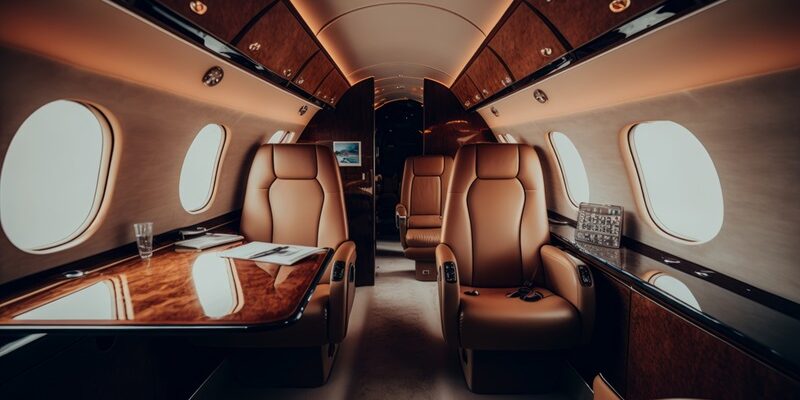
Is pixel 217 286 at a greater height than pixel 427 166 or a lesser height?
lesser

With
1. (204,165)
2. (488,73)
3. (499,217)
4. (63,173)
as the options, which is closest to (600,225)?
(499,217)

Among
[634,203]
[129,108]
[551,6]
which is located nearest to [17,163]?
[129,108]

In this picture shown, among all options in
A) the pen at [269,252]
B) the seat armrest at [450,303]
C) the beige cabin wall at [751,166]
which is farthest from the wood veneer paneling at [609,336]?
the pen at [269,252]

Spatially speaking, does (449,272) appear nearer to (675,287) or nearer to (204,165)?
(675,287)

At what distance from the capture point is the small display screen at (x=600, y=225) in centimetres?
258

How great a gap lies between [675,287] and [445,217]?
1.48m

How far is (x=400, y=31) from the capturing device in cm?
357

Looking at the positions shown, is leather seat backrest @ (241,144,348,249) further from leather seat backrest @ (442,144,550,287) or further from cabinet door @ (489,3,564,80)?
cabinet door @ (489,3,564,80)

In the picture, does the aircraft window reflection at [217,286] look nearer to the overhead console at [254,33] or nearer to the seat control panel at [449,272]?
the overhead console at [254,33]

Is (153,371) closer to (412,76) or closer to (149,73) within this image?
(149,73)

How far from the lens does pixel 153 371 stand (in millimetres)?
2107

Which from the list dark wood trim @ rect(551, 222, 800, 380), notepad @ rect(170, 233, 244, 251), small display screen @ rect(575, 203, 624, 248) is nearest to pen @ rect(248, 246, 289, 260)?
notepad @ rect(170, 233, 244, 251)

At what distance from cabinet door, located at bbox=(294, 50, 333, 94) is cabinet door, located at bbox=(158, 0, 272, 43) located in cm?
124

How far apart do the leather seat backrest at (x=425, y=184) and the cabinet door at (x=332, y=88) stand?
1.44m
